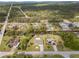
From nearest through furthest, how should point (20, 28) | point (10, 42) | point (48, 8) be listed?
point (10, 42) < point (20, 28) < point (48, 8)

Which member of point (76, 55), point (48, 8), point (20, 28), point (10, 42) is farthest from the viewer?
point (48, 8)

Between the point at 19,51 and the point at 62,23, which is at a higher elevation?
the point at 62,23

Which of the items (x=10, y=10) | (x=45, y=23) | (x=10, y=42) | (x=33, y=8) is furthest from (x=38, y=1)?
(x=10, y=42)

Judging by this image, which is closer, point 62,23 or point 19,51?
point 19,51

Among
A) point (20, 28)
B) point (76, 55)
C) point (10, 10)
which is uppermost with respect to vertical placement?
point (10, 10)

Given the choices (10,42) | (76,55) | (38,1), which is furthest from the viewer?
(38,1)

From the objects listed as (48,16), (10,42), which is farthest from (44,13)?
(10,42)

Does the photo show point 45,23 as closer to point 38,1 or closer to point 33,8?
point 33,8

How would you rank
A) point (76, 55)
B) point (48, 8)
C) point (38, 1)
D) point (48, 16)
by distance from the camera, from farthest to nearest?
point (38, 1) < point (48, 8) < point (48, 16) < point (76, 55)

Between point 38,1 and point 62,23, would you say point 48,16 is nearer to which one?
point 62,23
